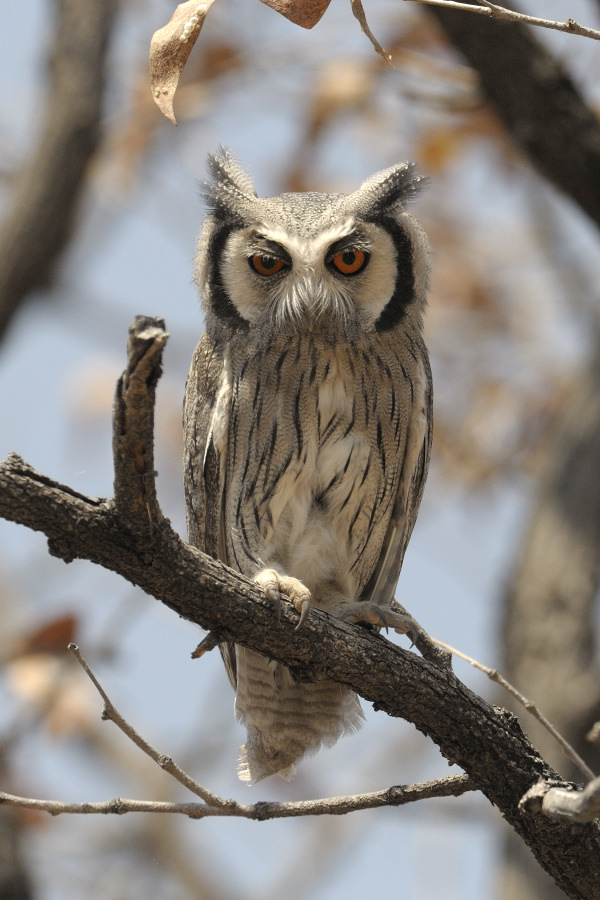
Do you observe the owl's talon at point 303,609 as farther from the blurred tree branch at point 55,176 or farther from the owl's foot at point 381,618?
the blurred tree branch at point 55,176

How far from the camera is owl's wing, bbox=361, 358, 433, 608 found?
113 inches

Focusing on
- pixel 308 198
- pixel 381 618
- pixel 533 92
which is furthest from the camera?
pixel 533 92

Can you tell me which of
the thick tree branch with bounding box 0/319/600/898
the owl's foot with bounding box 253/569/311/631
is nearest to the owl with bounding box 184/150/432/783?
the owl's foot with bounding box 253/569/311/631

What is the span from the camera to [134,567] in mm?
1794

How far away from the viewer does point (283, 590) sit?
2.39 meters

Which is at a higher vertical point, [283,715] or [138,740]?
[283,715]

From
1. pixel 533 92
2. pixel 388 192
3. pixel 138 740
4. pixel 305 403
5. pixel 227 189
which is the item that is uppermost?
pixel 533 92

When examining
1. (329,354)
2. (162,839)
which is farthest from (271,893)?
(329,354)

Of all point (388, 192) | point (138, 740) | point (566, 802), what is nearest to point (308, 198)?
point (388, 192)

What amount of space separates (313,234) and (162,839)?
5038 millimetres

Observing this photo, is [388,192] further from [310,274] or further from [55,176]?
[55,176]

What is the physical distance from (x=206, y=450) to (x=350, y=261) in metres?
0.64

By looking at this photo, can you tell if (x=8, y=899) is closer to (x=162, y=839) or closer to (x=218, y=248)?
(x=218, y=248)

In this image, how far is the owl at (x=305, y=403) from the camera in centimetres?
271
